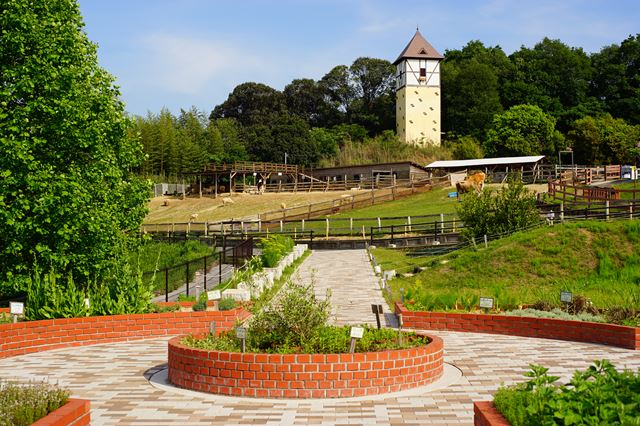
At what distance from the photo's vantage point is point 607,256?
2422cm

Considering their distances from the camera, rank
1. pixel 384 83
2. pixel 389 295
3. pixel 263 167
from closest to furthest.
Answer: pixel 389 295, pixel 263 167, pixel 384 83

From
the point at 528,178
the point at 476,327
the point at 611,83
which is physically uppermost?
the point at 611,83

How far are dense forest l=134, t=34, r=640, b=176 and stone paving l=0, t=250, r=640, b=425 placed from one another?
66.3 m

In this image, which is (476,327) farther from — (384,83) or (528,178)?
(384,83)

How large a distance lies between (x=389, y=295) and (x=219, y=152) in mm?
74454

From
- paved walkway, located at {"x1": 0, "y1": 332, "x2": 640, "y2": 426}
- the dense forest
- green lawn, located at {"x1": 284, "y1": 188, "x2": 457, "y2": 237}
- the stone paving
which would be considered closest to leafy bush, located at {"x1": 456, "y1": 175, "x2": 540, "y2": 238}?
green lawn, located at {"x1": 284, "y1": 188, "x2": 457, "y2": 237}

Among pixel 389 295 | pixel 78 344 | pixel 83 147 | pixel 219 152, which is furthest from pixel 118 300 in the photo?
pixel 219 152

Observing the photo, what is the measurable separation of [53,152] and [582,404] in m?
14.5

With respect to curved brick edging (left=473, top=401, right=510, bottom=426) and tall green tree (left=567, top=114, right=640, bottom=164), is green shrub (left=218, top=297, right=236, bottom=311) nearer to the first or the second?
curved brick edging (left=473, top=401, right=510, bottom=426)

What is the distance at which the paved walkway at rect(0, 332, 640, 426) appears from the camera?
7762 mm

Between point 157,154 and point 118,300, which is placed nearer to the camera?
point 118,300

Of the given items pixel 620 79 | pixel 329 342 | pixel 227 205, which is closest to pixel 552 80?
pixel 620 79

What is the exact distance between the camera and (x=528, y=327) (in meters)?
13.7

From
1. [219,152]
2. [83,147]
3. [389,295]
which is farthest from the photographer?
[219,152]
